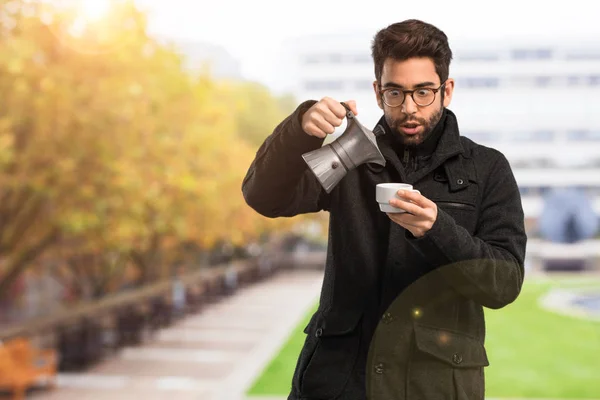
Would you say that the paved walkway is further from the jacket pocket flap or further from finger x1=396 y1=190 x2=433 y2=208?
finger x1=396 y1=190 x2=433 y2=208

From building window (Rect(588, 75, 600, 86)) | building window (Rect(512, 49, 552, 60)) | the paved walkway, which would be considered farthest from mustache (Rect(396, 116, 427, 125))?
building window (Rect(588, 75, 600, 86))

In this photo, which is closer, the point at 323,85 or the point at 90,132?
the point at 90,132

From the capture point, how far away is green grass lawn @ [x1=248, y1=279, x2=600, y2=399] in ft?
36.6

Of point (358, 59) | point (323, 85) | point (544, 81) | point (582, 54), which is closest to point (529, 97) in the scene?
point (544, 81)

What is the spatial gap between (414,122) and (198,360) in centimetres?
1184

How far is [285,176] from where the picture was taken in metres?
1.78

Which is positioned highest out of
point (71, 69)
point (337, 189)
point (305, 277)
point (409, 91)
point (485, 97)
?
point (485, 97)

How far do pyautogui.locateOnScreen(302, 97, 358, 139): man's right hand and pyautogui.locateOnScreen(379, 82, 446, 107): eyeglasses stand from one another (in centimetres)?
11

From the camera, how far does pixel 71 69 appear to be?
8.88 meters

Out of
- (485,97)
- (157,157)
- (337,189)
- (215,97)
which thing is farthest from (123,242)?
(485,97)

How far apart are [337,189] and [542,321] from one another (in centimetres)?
1729

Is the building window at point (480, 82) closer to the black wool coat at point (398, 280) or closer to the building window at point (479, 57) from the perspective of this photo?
the building window at point (479, 57)

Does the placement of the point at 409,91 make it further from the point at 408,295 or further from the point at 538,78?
the point at 538,78

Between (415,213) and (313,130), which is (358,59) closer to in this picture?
(313,130)
